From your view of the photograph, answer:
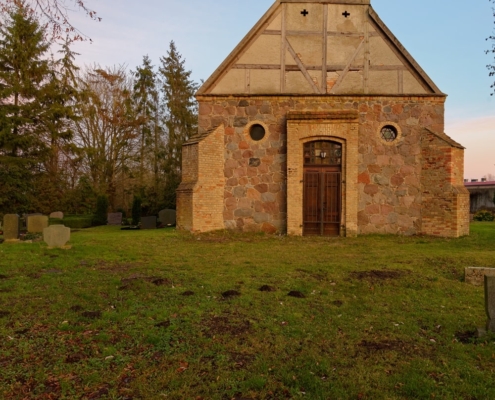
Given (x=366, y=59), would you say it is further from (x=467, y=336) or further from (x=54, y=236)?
(x=54, y=236)

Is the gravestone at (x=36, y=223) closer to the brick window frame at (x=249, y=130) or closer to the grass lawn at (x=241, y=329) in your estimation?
the grass lawn at (x=241, y=329)

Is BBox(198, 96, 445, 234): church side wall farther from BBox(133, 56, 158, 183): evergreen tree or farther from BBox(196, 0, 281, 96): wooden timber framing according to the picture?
BBox(133, 56, 158, 183): evergreen tree

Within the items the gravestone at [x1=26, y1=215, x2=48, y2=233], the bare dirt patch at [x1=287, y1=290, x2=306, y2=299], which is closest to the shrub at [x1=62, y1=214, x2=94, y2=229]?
the gravestone at [x1=26, y1=215, x2=48, y2=233]

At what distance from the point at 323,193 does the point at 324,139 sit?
6.17 feet

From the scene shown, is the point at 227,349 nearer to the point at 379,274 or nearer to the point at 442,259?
the point at 379,274

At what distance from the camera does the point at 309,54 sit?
536 inches

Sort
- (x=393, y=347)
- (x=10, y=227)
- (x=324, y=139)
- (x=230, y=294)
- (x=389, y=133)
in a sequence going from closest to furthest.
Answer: (x=393, y=347) → (x=230, y=294) → (x=10, y=227) → (x=324, y=139) → (x=389, y=133)

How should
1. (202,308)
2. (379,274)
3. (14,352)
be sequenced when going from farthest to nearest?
(379,274), (202,308), (14,352)

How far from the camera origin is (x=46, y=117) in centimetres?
2398

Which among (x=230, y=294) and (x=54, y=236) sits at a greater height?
(x=54, y=236)

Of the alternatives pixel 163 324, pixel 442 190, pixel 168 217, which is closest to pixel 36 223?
pixel 168 217

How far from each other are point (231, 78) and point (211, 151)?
9.11 ft

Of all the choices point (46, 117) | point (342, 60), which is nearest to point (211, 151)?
point (342, 60)

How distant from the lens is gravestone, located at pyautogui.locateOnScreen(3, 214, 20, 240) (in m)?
11.3
